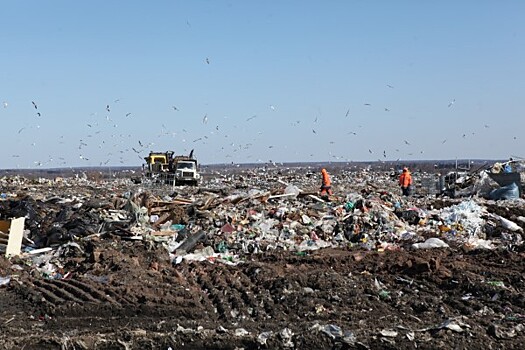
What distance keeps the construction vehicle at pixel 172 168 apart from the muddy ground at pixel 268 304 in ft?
67.7

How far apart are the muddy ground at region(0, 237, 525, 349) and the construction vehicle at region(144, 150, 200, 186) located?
2063cm

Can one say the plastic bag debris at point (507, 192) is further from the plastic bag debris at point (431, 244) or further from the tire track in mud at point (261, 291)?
the tire track in mud at point (261, 291)

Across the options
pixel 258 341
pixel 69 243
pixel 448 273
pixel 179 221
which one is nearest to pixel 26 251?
pixel 69 243

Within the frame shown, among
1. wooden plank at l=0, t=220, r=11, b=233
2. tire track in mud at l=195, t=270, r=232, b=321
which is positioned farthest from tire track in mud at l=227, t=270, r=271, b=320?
wooden plank at l=0, t=220, r=11, b=233

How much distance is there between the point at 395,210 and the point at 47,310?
946 cm

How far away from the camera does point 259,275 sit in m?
8.67

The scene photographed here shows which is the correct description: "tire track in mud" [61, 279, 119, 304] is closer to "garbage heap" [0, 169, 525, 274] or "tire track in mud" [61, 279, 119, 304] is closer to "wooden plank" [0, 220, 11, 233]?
"garbage heap" [0, 169, 525, 274]

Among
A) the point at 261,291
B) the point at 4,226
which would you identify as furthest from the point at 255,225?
the point at 261,291

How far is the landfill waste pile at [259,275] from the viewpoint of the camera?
5902 millimetres

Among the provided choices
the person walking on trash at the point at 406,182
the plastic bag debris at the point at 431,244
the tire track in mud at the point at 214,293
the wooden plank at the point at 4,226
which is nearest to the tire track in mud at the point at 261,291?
the tire track in mud at the point at 214,293

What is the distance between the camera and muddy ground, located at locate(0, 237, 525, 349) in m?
5.75

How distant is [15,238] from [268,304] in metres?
5.20

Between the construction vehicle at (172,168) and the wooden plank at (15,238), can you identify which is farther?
the construction vehicle at (172,168)

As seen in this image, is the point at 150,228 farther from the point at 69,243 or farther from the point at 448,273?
the point at 448,273
